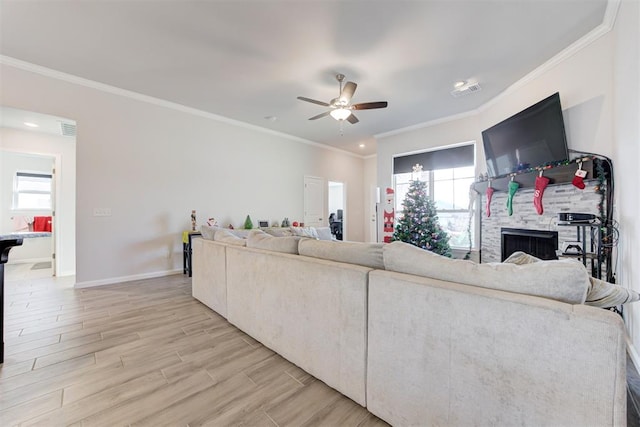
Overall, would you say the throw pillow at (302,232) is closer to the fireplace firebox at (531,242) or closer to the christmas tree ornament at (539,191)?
the fireplace firebox at (531,242)

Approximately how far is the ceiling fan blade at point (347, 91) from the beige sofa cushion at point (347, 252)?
2145mm

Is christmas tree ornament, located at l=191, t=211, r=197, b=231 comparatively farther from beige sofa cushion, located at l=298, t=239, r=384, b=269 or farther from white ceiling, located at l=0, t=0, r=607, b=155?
beige sofa cushion, located at l=298, t=239, r=384, b=269

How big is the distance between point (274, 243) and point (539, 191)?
324 centimetres

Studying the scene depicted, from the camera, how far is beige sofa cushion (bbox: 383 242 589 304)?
0.97 m

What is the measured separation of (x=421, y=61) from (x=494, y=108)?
203 centimetres

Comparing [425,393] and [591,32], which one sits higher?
[591,32]

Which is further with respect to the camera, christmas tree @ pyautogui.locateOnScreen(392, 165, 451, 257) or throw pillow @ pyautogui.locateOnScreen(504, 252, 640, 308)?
christmas tree @ pyautogui.locateOnScreen(392, 165, 451, 257)

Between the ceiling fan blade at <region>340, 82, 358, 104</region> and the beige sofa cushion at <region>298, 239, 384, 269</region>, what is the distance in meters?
2.14

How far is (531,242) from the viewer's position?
358cm

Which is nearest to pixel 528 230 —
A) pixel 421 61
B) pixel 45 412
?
pixel 421 61

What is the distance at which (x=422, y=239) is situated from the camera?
14.2 feet

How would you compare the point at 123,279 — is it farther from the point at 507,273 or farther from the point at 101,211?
the point at 507,273

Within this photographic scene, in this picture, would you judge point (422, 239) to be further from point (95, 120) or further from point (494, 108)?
point (95, 120)

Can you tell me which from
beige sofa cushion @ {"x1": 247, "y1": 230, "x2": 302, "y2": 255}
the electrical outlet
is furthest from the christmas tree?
the electrical outlet
